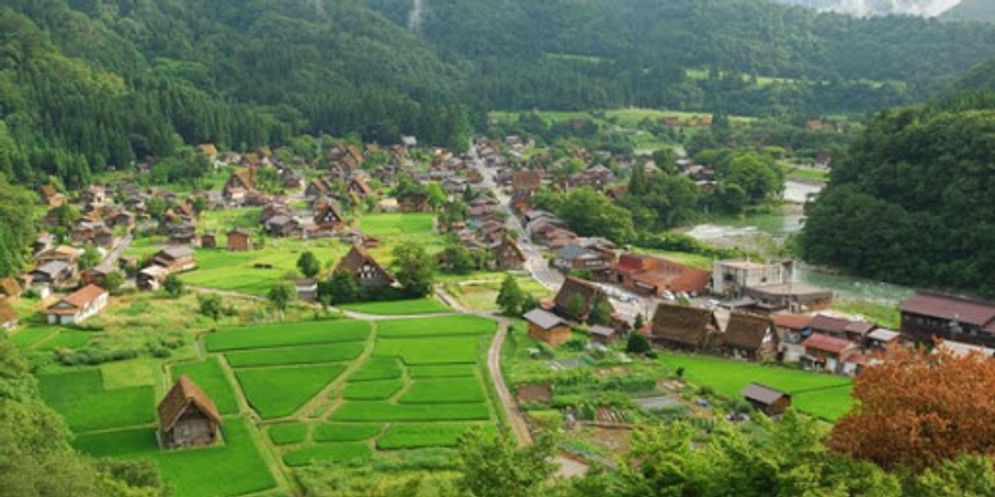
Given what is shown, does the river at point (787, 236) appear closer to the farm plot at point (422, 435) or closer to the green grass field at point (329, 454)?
the farm plot at point (422, 435)

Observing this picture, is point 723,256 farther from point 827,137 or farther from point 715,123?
point 715,123

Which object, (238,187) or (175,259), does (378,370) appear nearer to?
(175,259)

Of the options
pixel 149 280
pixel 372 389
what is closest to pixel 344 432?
pixel 372 389

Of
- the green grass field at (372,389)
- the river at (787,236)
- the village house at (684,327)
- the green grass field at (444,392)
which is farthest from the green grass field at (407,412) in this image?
the river at (787,236)

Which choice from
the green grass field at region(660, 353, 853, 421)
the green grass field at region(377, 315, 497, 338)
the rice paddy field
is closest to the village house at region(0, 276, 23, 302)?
the rice paddy field

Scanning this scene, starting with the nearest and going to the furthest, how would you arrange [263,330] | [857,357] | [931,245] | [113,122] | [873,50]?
[857,357]
[263,330]
[931,245]
[113,122]
[873,50]

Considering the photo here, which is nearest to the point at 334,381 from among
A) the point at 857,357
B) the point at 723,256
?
the point at 857,357

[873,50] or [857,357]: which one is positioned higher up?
[873,50]
